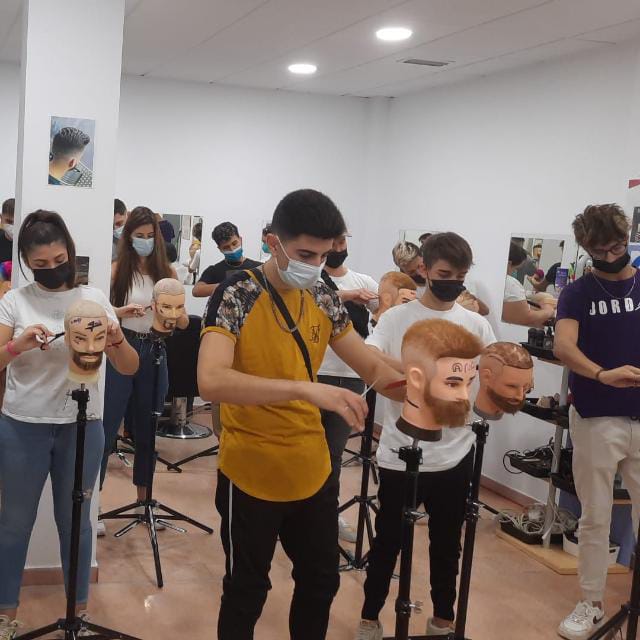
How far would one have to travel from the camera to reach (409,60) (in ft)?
17.0

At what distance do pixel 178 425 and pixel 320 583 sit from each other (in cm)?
414

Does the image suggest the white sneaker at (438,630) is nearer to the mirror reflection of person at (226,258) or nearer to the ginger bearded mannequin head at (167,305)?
the ginger bearded mannequin head at (167,305)

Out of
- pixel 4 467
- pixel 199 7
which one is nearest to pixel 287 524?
pixel 4 467

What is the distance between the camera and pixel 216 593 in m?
3.50

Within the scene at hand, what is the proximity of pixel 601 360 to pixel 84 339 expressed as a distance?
6.08 feet

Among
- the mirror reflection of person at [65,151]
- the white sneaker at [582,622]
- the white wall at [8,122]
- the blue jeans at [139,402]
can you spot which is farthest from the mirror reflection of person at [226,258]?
the white sneaker at [582,622]

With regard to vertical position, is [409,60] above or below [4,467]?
above

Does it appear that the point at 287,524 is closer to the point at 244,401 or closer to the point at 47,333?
the point at 244,401

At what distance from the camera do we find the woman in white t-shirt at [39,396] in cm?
264

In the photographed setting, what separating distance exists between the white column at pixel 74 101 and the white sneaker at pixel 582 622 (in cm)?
210

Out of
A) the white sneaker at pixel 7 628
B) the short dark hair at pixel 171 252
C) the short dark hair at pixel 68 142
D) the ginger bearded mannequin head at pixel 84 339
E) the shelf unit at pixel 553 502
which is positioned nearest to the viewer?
the ginger bearded mannequin head at pixel 84 339

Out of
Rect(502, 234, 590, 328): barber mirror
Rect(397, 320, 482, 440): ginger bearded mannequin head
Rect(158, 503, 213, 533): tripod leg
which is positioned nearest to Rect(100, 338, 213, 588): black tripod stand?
Rect(158, 503, 213, 533): tripod leg

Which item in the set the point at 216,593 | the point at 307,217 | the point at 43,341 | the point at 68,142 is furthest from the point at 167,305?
the point at 307,217

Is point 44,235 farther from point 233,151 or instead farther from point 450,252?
point 233,151
